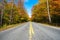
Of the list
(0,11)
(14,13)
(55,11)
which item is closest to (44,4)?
Answer: (14,13)

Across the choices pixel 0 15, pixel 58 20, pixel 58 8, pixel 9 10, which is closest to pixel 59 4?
pixel 58 8

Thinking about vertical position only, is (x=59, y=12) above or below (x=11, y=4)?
below

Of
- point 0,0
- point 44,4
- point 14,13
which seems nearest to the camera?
point 0,0

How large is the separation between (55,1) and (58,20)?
35.6ft

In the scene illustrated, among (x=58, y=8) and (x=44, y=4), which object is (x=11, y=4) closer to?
(x=44, y=4)

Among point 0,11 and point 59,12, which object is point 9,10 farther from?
point 59,12

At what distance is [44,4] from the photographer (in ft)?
194

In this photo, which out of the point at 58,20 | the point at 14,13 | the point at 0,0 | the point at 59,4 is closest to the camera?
the point at 59,4

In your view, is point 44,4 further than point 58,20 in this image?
Yes

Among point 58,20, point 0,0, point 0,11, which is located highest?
point 0,0

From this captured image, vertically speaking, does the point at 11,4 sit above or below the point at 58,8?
above

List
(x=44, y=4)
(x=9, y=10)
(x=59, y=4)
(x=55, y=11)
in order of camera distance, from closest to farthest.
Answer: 1. (x=59, y=4)
2. (x=55, y=11)
3. (x=9, y=10)
4. (x=44, y=4)

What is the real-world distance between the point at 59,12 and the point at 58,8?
48.7 inches

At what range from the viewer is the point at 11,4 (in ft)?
176
